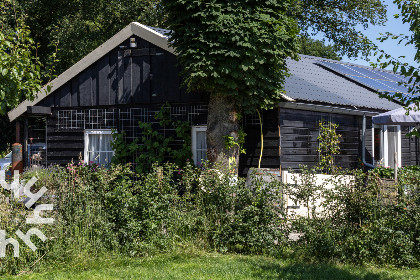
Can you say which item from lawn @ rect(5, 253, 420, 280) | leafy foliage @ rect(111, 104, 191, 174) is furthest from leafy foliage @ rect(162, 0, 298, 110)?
lawn @ rect(5, 253, 420, 280)

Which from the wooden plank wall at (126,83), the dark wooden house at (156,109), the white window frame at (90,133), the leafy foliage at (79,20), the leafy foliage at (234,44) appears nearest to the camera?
the leafy foliage at (234,44)

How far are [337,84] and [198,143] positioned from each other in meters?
5.76

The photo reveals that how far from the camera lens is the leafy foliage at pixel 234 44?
11078 millimetres

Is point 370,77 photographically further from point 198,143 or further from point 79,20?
point 79,20

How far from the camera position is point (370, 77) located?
19469 mm

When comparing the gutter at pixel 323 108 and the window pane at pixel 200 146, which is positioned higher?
the gutter at pixel 323 108

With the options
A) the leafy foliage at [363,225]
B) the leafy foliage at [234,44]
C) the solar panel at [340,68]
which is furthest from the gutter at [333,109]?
the leafy foliage at [363,225]

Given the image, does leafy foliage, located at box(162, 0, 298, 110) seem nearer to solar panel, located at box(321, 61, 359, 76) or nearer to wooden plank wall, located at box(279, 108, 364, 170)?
wooden plank wall, located at box(279, 108, 364, 170)

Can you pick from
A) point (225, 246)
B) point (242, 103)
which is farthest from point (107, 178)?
point (242, 103)

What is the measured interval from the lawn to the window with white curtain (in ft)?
24.8

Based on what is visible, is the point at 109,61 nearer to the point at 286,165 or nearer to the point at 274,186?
the point at 286,165

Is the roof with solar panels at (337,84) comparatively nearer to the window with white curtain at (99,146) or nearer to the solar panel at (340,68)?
the solar panel at (340,68)

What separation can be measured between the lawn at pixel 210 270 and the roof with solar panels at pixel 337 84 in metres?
5.87

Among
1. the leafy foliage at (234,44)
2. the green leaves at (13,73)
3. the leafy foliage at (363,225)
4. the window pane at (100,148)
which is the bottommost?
the leafy foliage at (363,225)
